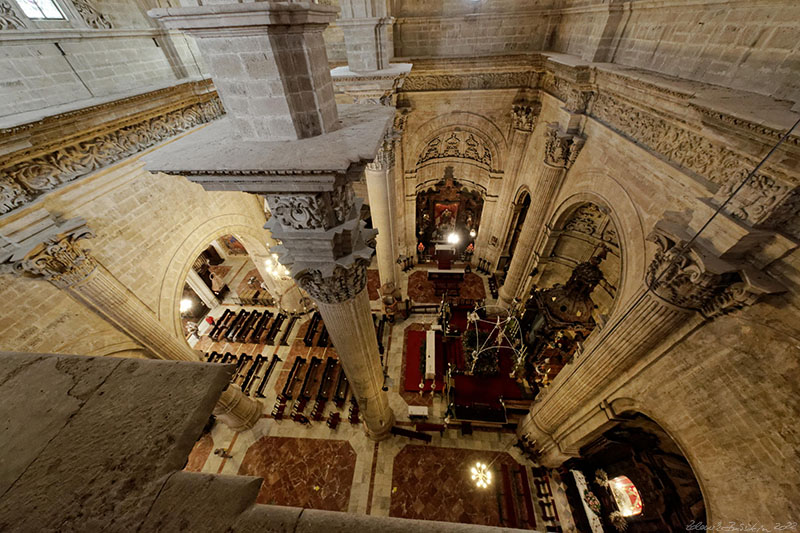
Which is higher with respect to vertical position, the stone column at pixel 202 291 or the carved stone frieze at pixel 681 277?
the stone column at pixel 202 291

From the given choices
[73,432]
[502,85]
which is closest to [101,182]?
[73,432]

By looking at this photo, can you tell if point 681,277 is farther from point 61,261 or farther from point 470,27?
point 61,261

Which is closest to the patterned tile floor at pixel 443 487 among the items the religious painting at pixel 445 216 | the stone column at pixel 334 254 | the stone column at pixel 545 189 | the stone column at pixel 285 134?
the stone column at pixel 334 254

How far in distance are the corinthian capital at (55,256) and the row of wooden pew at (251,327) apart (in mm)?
5576

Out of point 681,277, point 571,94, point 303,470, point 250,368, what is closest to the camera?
point 681,277

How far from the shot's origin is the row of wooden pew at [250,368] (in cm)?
875

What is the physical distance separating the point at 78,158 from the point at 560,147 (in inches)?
369

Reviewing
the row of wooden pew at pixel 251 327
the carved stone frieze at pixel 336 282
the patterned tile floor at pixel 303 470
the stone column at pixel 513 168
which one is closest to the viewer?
the carved stone frieze at pixel 336 282

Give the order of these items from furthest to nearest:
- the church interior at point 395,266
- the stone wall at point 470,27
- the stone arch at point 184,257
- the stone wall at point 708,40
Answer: the stone wall at point 470,27 → the stone arch at point 184,257 → the stone wall at point 708,40 → the church interior at point 395,266

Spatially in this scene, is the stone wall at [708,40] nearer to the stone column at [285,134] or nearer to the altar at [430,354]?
the stone column at [285,134]

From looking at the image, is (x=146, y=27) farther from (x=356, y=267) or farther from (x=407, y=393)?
(x=407, y=393)

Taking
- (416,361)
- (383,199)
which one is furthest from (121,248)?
(416,361)

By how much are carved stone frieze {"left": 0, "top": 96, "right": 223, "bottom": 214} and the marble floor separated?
6.73 m

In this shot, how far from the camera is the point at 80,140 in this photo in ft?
16.0
